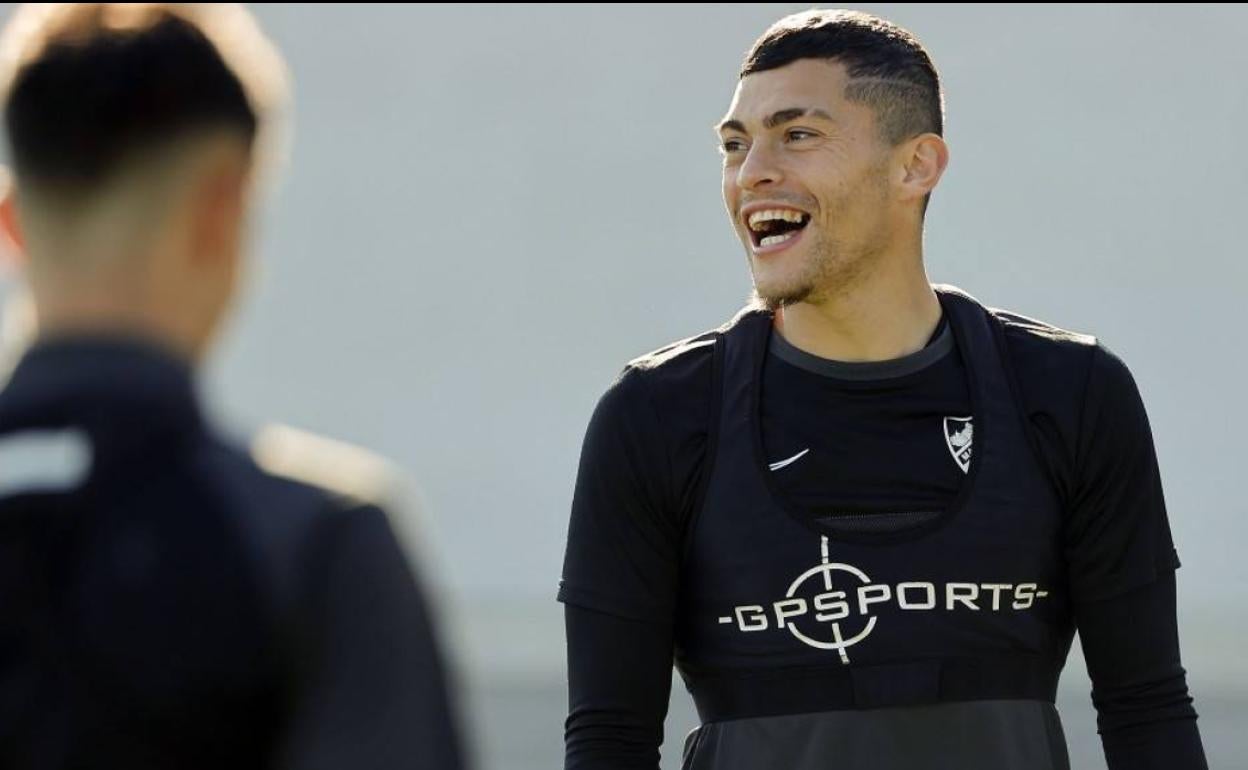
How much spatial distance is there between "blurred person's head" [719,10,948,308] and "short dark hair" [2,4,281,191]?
5.52 ft

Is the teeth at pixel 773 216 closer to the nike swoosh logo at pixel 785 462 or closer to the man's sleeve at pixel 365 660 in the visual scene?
the nike swoosh logo at pixel 785 462

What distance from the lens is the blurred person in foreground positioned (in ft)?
4.54

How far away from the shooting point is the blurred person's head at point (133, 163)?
143 centimetres

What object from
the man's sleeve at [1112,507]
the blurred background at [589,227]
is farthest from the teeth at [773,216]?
the blurred background at [589,227]

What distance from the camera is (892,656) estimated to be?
286cm

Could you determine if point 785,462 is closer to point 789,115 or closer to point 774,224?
point 774,224

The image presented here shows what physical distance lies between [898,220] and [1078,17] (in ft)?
30.0

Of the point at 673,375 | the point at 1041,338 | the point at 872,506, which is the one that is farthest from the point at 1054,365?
the point at 673,375

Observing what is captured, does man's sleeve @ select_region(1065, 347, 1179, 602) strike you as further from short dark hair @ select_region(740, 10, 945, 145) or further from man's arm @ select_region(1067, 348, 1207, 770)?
short dark hair @ select_region(740, 10, 945, 145)

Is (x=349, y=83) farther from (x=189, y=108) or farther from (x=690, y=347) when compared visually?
(x=189, y=108)

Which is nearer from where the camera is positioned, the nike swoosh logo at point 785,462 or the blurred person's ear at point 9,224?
the blurred person's ear at point 9,224

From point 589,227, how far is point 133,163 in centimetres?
1067

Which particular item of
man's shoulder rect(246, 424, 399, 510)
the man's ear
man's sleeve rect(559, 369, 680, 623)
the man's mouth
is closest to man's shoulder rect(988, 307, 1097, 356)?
the man's ear

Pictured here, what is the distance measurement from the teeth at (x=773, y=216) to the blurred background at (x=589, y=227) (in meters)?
8.34
